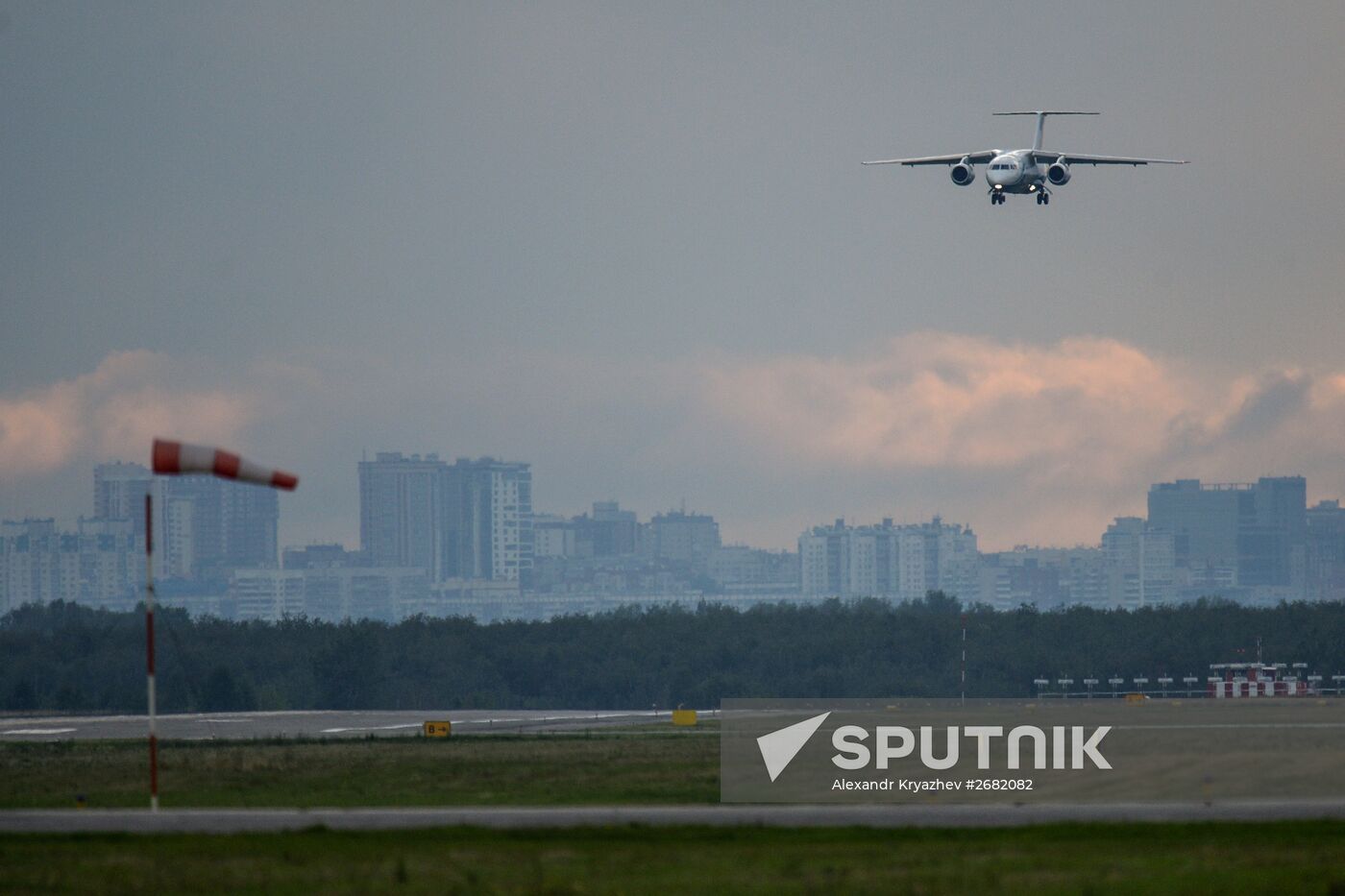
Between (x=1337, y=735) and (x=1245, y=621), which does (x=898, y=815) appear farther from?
(x=1245, y=621)

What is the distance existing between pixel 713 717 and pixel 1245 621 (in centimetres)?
5588

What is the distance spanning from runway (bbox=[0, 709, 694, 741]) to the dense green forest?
26388mm

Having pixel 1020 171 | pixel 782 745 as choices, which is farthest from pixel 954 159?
pixel 782 745

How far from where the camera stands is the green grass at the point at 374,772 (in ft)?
102

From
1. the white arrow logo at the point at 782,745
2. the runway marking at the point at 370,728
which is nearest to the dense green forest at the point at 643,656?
the runway marking at the point at 370,728

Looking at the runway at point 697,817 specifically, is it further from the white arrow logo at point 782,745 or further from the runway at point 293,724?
the runway at point 293,724

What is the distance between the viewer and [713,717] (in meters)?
64.4

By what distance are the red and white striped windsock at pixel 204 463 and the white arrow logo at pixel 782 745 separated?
11.8 meters

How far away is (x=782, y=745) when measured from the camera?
36.7m

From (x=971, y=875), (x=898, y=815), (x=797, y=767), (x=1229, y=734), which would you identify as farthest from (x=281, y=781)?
(x=1229, y=734)

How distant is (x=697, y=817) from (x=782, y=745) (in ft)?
40.7

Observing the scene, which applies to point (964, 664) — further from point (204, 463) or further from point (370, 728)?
point (204, 463)

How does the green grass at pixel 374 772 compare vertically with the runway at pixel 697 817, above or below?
below

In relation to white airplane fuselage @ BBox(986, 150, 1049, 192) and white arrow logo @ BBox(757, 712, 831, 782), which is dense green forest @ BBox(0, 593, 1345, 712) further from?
white arrow logo @ BBox(757, 712, 831, 782)
